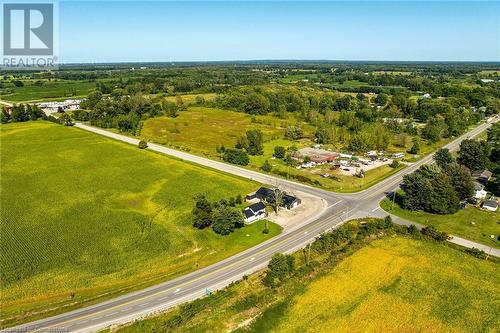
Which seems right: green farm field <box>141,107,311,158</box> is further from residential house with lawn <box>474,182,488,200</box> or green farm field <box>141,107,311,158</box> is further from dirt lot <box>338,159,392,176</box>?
residential house with lawn <box>474,182,488,200</box>

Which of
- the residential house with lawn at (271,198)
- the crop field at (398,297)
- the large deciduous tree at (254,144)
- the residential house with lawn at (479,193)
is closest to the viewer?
the crop field at (398,297)

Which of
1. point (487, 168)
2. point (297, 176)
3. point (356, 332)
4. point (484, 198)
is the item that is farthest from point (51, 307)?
point (487, 168)

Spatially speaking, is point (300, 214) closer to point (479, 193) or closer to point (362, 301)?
point (362, 301)

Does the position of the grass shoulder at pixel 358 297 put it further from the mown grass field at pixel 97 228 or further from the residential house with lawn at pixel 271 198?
the residential house with lawn at pixel 271 198

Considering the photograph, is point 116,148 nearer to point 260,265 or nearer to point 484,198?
point 260,265

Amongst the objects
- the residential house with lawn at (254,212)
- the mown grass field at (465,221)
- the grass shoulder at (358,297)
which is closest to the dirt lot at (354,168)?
the mown grass field at (465,221)

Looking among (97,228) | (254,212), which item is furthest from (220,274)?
(97,228)
